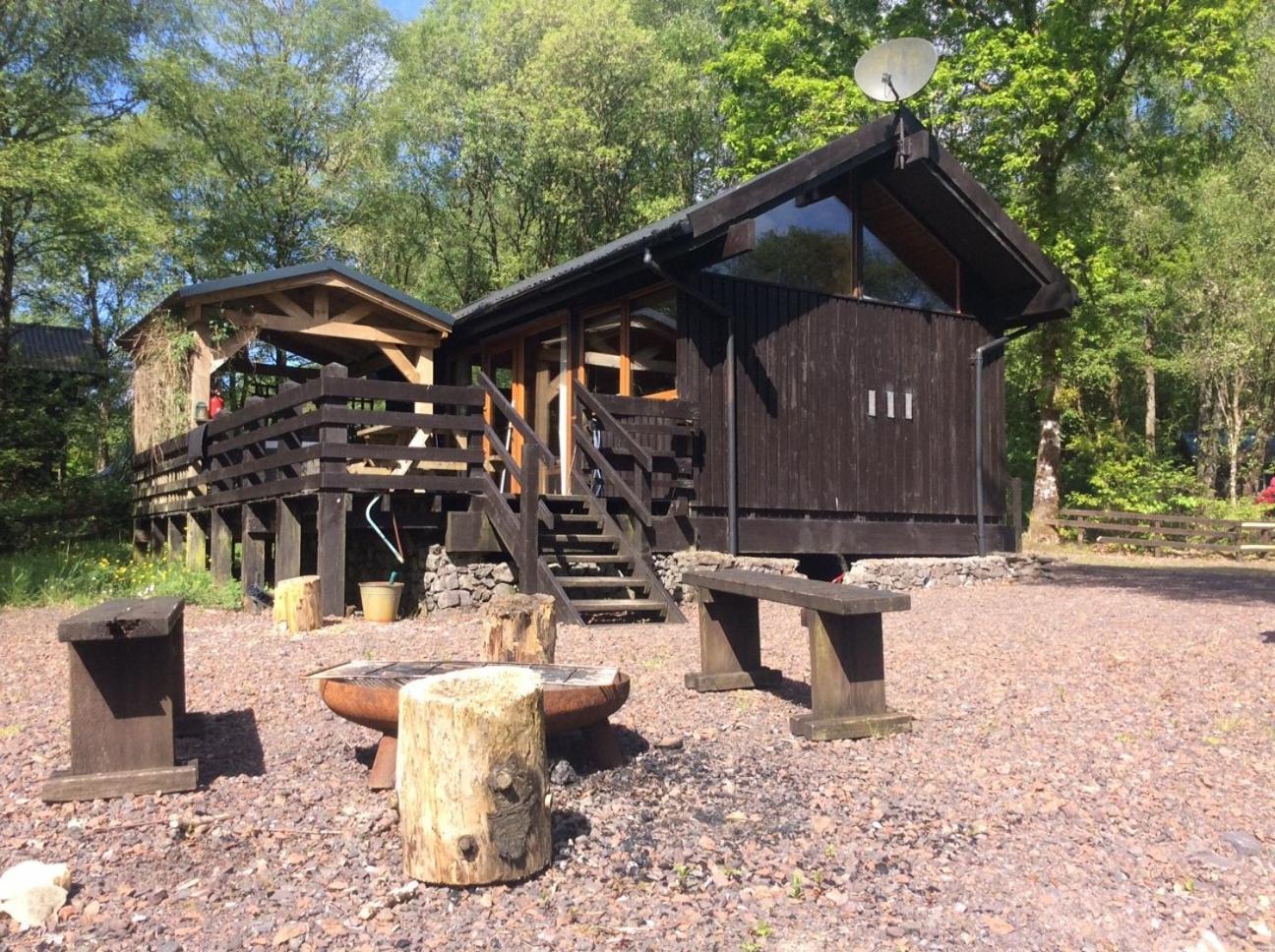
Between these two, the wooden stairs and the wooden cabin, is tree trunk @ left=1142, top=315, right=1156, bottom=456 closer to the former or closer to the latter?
the wooden cabin

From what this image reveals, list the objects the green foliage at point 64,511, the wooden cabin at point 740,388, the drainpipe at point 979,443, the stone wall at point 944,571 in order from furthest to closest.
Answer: the green foliage at point 64,511
the drainpipe at point 979,443
the stone wall at point 944,571
the wooden cabin at point 740,388

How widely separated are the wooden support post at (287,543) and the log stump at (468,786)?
7.06 metres

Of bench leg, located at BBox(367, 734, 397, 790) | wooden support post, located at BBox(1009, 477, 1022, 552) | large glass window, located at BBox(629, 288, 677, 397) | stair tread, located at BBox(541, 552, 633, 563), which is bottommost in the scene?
bench leg, located at BBox(367, 734, 397, 790)

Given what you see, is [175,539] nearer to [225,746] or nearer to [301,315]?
[301,315]

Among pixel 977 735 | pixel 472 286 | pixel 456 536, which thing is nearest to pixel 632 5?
pixel 472 286

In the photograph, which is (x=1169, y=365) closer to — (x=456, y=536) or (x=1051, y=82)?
(x=1051, y=82)

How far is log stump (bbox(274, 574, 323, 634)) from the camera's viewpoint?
8.20 meters

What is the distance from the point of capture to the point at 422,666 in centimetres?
450

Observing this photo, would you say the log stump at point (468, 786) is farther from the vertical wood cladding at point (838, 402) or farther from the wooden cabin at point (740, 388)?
the vertical wood cladding at point (838, 402)

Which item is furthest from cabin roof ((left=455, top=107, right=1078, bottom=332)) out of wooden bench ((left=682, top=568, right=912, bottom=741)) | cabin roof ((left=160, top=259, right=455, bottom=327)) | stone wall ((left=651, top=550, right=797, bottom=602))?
wooden bench ((left=682, top=568, right=912, bottom=741))

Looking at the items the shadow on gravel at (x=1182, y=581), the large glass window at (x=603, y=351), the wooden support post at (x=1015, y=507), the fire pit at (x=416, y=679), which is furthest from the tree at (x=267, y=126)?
the fire pit at (x=416, y=679)

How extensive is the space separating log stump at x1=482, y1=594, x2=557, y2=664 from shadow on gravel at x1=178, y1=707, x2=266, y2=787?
1.24m

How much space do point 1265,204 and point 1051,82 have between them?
36.1 ft

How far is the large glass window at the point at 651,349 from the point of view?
11.5 metres
